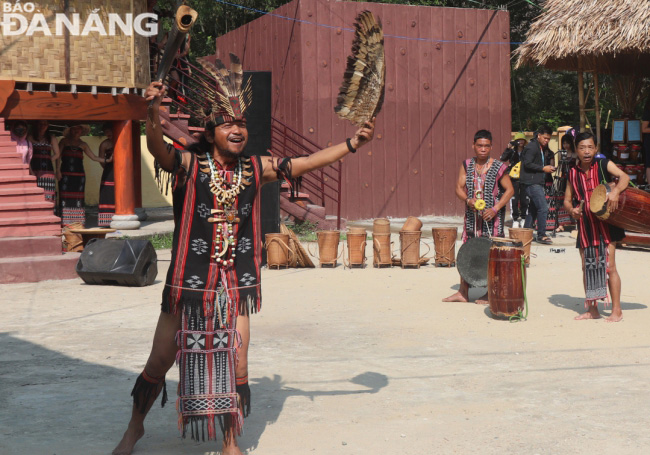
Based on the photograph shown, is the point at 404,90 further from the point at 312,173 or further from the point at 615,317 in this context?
the point at 615,317

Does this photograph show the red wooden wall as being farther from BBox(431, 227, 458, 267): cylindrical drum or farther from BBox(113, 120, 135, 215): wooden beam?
BBox(431, 227, 458, 267): cylindrical drum

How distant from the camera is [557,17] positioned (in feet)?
52.4

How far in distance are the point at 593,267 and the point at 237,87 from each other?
463cm

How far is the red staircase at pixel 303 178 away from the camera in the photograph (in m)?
15.8

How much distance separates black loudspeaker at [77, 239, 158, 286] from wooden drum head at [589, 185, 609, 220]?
16.7ft

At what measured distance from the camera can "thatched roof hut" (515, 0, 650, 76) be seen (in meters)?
14.5

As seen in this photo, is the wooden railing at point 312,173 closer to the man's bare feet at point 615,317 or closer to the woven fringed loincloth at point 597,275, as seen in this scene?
the woven fringed loincloth at point 597,275

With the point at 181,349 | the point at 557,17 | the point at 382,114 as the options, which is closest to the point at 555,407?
the point at 181,349

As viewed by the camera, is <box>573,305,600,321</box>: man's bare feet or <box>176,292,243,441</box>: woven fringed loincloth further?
<box>573,305,600,321</box>: man's bare feet

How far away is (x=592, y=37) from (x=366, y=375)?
10.7m

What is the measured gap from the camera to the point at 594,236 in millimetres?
8203

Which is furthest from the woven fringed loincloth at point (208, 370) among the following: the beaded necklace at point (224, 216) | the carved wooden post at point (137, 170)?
the carved wooden post at point (137, 170)

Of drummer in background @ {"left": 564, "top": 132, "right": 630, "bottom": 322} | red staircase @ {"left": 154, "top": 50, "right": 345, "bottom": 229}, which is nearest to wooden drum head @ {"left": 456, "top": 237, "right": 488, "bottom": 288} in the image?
drummer in background @ {"left": 564, "top": 132, "right": 630, "bottom": 322}

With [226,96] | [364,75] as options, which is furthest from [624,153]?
[226,96]
